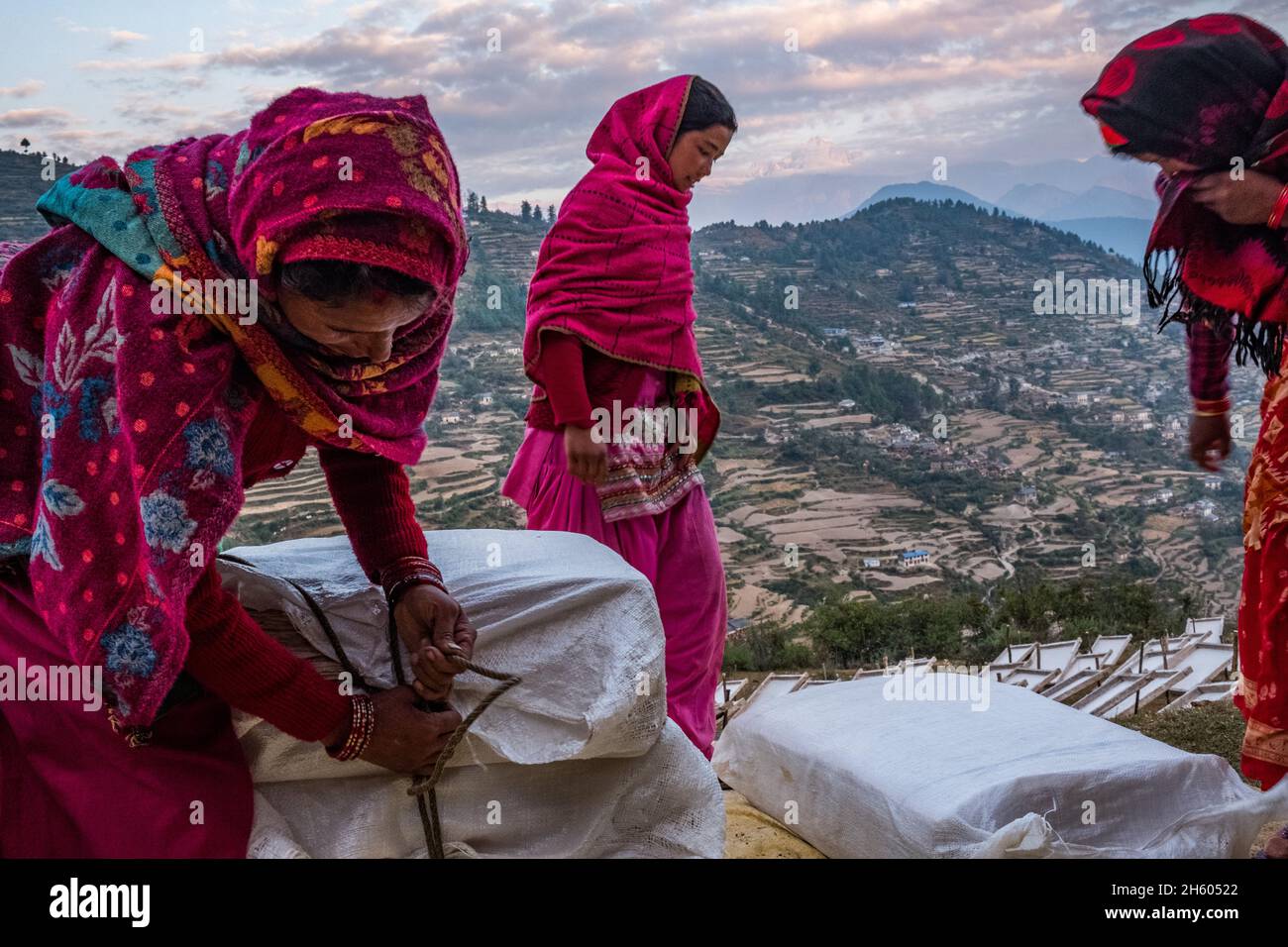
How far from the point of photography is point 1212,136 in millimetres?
2143

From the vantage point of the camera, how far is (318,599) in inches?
69.1

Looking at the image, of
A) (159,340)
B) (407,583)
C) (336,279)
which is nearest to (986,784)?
(407,583)

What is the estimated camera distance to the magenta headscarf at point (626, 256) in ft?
9.41

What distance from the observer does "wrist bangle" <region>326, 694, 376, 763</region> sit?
5.09ft

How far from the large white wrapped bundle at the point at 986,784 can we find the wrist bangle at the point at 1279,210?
102 cm

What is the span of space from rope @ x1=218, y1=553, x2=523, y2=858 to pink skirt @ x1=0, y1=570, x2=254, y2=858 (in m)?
0.26

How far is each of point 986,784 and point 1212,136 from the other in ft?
4.31

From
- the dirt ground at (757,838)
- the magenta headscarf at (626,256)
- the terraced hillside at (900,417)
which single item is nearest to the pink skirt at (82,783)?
the dirt ground at (757,838)

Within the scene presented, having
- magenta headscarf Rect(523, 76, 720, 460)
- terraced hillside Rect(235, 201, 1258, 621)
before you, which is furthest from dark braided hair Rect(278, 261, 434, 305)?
terraced hillside Rect(235, 201, 1258, 621)

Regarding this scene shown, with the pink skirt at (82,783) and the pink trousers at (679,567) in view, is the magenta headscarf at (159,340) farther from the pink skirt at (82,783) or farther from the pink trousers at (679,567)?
the pink trousers at (679,567)

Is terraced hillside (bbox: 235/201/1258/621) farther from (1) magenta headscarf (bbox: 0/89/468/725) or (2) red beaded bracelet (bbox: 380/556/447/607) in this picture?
(1) magenta headscarf (bbox: 0/89/468/725)

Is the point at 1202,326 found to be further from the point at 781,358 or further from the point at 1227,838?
the point at 781,358

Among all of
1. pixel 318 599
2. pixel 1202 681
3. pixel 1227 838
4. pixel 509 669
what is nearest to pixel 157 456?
pixel 318 599
